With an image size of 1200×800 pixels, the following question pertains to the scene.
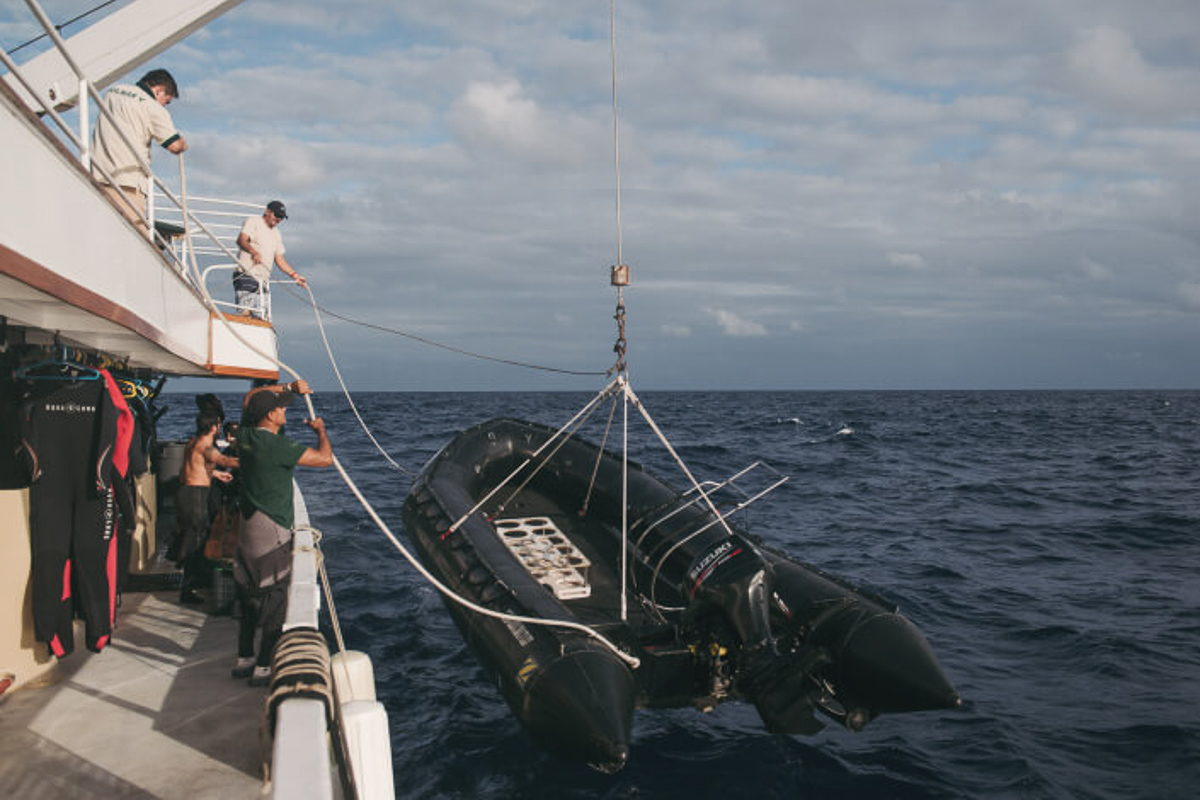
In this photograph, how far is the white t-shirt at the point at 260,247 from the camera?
883cm

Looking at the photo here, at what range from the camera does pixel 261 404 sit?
14.6 feet

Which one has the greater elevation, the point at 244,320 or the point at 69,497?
the point at 244,320

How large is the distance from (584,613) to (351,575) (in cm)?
531

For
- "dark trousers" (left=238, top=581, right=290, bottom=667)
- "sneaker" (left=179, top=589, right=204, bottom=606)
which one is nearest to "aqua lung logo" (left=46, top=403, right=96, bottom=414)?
"dark trousers" (left=238, top=581, right=290, bottom=667)

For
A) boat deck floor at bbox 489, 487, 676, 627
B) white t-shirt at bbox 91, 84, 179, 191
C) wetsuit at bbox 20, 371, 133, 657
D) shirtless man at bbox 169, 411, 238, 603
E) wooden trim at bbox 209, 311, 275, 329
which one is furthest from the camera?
wooden trim at bbox 209, 311, 275, 329

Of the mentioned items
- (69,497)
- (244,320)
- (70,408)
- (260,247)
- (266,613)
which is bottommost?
(266,613)

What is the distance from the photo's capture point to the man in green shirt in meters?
4.47

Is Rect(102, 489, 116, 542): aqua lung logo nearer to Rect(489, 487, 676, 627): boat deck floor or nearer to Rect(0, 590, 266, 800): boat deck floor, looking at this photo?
Rect(0, 590, 266, 800): boat deck floor

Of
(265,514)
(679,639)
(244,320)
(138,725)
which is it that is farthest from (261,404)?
(244,320)

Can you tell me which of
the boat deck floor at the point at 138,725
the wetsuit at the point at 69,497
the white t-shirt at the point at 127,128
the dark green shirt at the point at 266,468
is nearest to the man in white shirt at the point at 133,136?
the white t-shirt at the point at 127,128

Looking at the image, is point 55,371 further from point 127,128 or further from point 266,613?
point 127,128

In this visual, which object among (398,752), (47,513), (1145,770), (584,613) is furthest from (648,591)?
(47,513)

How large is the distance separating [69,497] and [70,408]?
525 millimetres

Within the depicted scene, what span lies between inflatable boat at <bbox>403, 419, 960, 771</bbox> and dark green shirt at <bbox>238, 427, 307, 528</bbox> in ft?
5.38
